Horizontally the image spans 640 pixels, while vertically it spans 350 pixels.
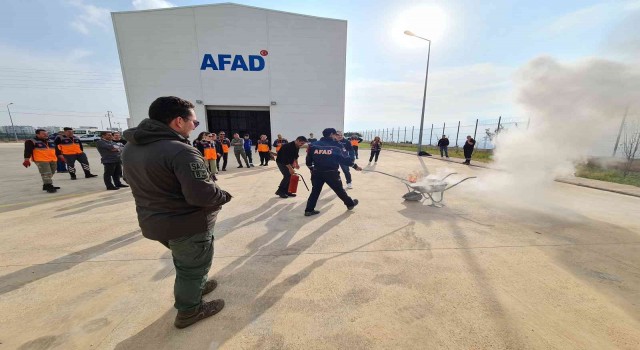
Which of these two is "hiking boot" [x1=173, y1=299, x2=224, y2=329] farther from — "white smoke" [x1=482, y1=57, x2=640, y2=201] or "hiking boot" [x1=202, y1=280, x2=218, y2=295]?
"white smoke" [x1=482, y1=57, x2=640, y2=201]

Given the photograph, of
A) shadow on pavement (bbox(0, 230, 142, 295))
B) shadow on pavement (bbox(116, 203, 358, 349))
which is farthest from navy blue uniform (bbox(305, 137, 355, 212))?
shadow on pavement (bbox(0, 230, 142, 295))

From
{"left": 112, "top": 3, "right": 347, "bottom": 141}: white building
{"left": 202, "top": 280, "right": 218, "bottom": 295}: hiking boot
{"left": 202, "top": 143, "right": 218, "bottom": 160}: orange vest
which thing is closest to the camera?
{"left": 202, "top": 280, "right": 218, "bottom": 295}: hiking boot

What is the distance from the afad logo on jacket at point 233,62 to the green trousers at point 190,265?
71.0 ft

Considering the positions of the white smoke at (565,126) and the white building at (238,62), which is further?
the white building at (238,62)

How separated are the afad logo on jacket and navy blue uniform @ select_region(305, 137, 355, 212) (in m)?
19.1

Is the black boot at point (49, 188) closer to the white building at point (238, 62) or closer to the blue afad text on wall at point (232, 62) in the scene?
the white building at point (238, 62)

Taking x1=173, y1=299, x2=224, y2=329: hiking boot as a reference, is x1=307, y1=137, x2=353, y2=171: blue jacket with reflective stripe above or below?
above

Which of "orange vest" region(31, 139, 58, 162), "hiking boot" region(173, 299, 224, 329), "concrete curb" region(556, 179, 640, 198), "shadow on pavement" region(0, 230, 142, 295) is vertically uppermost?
"orange vest" region(31, 139, 58, 162)

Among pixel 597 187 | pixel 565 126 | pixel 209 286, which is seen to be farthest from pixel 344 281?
pixel 597 187

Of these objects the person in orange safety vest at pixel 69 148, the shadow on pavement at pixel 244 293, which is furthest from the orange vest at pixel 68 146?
the shadow on pavement at pixel 244 293

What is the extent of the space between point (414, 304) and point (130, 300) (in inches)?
104

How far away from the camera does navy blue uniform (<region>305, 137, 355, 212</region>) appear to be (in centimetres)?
442

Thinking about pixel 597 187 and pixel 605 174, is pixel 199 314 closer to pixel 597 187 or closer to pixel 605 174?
pixel 597 187

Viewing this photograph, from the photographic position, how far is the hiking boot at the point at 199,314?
1.90 m
